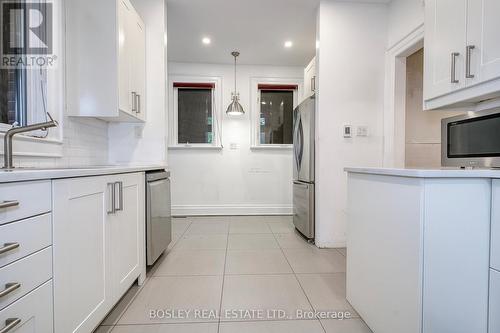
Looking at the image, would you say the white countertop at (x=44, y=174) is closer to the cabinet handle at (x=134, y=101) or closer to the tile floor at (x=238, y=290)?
the tile floor at (x=238, y=290)

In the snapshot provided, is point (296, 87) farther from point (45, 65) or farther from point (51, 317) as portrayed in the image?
point (51, 317)

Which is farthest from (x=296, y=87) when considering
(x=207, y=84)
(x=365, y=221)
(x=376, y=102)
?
(x=365, y=221)

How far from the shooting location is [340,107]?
276cm

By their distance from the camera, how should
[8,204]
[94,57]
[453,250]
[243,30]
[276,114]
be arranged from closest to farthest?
1. [8,204]
2. [453,250]
3. [94,57]
4. [243,30]
5. [276,114]

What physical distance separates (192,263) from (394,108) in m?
2.64

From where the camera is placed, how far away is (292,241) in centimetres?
296

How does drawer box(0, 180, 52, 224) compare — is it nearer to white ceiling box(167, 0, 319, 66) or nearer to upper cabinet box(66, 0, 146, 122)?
upper cabinet box(66, 0, 146, 122)

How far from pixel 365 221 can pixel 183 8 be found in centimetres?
293

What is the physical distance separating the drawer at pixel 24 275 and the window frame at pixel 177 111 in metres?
3.41

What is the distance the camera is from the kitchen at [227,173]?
39.0 inches

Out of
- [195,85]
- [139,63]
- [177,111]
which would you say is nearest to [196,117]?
[177,111]

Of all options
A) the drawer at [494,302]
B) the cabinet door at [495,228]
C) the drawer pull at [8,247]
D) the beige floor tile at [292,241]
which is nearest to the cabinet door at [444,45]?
the cabinet door at [495,228]

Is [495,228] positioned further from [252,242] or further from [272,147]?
[272,147]

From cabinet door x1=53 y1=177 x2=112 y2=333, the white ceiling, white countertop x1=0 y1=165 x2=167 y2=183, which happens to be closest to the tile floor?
cabinet door x1=53 y1=177 x2=112 y2=333
